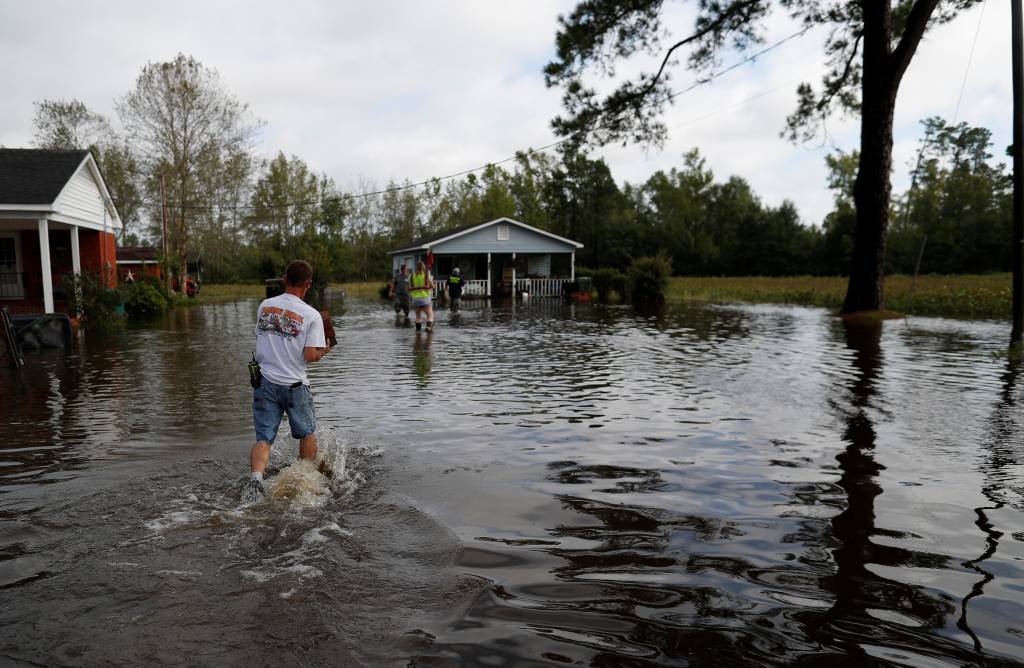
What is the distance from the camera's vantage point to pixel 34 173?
20.4 meters

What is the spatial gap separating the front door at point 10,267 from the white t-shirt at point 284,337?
23.9 meters

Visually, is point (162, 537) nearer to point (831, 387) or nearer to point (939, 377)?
point (831, 387)

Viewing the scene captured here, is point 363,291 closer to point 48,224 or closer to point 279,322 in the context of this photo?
point 48,224

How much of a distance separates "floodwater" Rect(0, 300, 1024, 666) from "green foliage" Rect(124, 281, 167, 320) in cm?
1635

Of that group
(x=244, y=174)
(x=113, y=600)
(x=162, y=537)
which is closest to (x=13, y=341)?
(x=162, y=537)

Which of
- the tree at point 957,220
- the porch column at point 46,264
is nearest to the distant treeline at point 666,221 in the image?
the tree at point 957,220

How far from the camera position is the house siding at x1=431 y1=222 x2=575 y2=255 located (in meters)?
39.6

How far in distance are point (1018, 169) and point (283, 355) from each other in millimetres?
13584

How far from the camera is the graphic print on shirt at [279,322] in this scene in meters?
5.37

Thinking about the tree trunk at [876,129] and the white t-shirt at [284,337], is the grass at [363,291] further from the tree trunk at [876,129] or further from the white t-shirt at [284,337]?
the white t-shirt at [284,337]

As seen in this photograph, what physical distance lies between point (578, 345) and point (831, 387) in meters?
6.36

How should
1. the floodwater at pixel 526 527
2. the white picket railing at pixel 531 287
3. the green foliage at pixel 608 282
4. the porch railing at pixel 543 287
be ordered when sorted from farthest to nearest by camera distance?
the porch railing at pixel 543 287 → the white picket railing at pixel 531 287 → the green foliage at pixel 608 282 → the floodwater at pixel 526 527

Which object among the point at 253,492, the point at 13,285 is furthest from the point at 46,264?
the point at 253,492

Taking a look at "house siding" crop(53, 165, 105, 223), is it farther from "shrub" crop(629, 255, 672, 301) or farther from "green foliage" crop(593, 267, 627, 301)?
"shrub" crop(629, 255, 672, 301)
